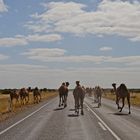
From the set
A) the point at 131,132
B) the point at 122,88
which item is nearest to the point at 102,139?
the point at 131,132

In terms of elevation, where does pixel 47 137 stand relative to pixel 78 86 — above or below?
below

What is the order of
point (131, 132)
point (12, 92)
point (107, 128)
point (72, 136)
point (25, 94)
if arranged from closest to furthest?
1. point (72, 136)
2. point (131, 132)
3. point (107, 128)
4. point (12, 92)
5. point (25, 94)

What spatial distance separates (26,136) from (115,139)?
3240 millimetres

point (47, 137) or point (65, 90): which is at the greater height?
point (65, 90)

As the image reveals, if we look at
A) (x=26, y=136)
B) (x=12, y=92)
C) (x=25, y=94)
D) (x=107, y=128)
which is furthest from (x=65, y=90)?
(x=26, y=136)

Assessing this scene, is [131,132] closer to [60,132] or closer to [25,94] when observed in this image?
[60,132]

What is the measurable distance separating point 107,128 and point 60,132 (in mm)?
2445

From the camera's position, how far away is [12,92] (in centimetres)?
4528

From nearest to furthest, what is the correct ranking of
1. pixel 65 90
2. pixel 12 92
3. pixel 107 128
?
pixel 107 128, pixel 65 90, pixel 12 92

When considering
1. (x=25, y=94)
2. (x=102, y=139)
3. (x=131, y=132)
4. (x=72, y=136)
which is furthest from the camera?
(x=25, y=94)

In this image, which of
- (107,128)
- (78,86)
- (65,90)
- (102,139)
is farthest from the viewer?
(65,90)

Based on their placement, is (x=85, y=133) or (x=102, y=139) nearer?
(x=102, y=139)

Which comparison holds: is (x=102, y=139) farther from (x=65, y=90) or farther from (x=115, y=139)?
(x=65, y=90)

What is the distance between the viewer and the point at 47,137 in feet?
52.6
